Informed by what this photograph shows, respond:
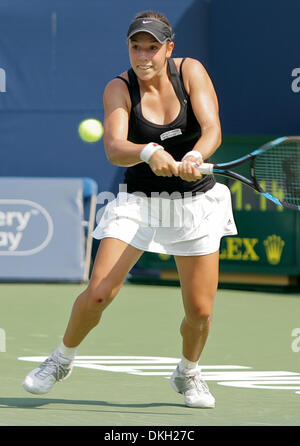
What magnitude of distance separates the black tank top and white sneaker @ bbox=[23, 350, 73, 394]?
2.63 ft

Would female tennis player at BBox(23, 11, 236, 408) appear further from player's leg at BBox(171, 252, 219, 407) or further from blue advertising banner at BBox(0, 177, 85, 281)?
blue advertising banner at BBox(0, 177, 85, 281)

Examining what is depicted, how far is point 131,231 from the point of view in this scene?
4.61 m

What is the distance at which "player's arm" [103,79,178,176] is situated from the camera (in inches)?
168

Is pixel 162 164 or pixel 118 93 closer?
pixel 162 164

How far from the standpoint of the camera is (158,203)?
4.66 m

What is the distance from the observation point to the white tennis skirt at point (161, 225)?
4617mm

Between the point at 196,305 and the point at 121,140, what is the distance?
0.78m

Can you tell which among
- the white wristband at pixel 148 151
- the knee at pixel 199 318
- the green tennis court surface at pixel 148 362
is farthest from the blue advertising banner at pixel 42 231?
the white wristband at pixel 148 151

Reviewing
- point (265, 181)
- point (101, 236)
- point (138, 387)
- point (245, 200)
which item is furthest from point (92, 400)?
point (245, 200)

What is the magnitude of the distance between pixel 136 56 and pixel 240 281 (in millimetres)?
5973

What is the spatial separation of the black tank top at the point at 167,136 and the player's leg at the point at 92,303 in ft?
1.00

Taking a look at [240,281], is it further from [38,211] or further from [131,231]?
[131,231]

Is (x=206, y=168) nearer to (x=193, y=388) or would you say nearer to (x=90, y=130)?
(x=193, y=388)

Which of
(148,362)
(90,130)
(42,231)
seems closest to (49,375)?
(148,362)
